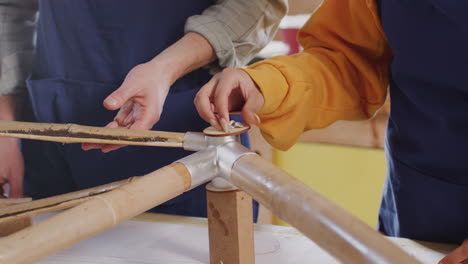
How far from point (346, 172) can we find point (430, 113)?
600 mm

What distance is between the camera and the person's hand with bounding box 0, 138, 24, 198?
69 centimetres

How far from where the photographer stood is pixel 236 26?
634mm

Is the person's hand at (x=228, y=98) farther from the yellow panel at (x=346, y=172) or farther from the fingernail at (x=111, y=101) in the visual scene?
the yellow panel at (x=346, y=172)

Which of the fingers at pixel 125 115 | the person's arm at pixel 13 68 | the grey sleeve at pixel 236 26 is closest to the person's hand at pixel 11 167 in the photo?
the person's arm at pixel 13 68

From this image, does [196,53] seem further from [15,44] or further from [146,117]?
[15,44]

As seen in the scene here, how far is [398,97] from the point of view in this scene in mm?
543

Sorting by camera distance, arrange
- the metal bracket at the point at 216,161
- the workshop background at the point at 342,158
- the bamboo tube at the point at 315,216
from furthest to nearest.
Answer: the workshop background at the point at 342,158 < the metal bracket at the point at 216,161 < the bamboo tube at the point at 315,216

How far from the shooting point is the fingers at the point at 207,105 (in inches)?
17.5

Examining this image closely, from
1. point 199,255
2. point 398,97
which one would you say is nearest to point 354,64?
point 398,97

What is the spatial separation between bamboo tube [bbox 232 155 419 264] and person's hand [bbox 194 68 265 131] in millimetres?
69

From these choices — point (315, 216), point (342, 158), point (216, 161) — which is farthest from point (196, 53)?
point (342, 158)

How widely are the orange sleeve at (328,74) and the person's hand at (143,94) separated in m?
0.12

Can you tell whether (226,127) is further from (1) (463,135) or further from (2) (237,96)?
(1) (463,135)

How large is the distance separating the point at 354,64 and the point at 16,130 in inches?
14.7
